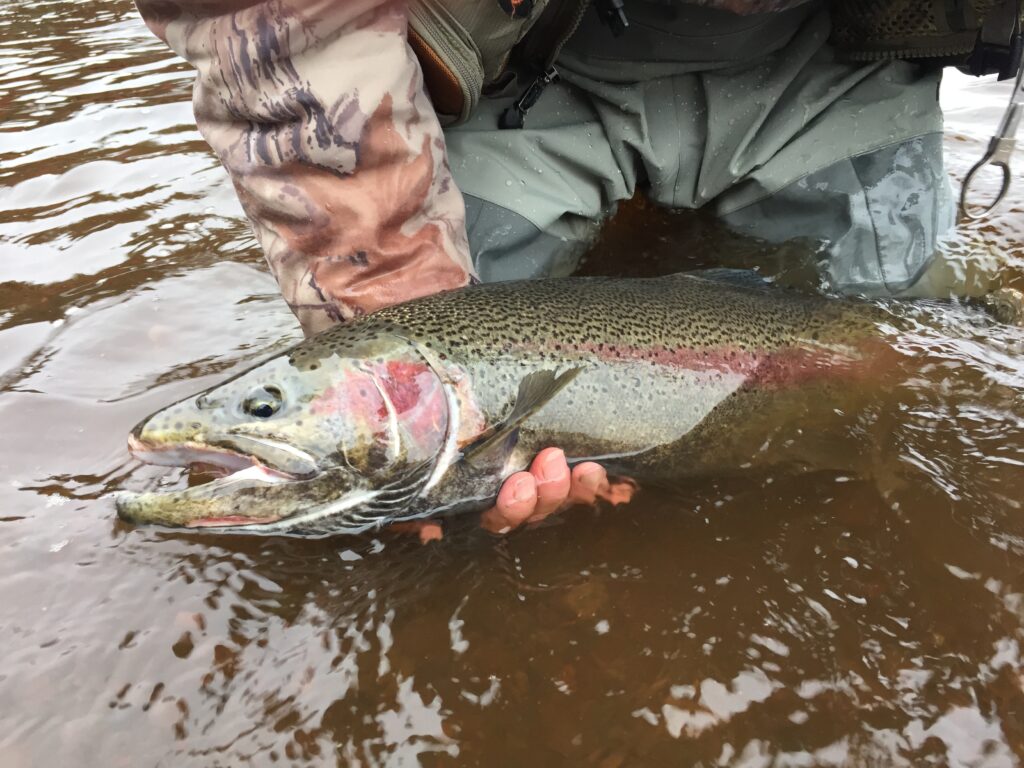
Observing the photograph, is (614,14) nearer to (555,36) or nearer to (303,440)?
(555,36)

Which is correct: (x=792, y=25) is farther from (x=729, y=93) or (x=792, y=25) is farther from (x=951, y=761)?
(x=951, y=761)

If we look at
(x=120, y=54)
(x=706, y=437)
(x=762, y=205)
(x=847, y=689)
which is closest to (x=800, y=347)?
(x=706, y=437)

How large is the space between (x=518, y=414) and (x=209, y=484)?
752mm

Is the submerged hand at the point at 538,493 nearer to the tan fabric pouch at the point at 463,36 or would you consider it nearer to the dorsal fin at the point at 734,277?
the dorsal fin at the point at 734,277

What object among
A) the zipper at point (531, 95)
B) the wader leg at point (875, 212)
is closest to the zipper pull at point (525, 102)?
the zipper at point (531, 95)

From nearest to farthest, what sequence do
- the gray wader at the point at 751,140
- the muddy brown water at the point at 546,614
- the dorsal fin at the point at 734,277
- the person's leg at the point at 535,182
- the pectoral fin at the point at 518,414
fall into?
1. the muddy brown water at the point at 546,614
2. the pectoral fin at the point at 518,414
3. the dorsal fin at the point at 734,277
4. the person's leg at the point at 535,182
5. the gray wader at the point at 751,140

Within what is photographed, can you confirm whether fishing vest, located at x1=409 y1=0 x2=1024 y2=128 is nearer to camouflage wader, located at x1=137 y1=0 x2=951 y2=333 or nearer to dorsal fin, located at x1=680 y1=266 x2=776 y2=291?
camouflage wader, located at x1=137 y1=0 x2=951 y2=333

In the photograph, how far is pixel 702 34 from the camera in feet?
9.03

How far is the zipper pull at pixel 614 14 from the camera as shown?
2.39 m

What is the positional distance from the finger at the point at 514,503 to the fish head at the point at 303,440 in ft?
0.68

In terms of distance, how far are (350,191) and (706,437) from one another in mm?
1237

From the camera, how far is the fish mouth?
1.66 m

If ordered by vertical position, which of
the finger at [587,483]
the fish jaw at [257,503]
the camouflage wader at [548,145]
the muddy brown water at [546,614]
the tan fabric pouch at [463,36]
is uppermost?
the tan fabric pouch at [463,36]

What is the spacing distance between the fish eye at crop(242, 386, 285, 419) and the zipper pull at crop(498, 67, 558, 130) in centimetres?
151
